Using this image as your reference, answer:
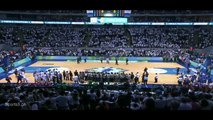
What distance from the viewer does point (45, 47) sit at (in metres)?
48.4

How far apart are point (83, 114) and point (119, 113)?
2.43ft
